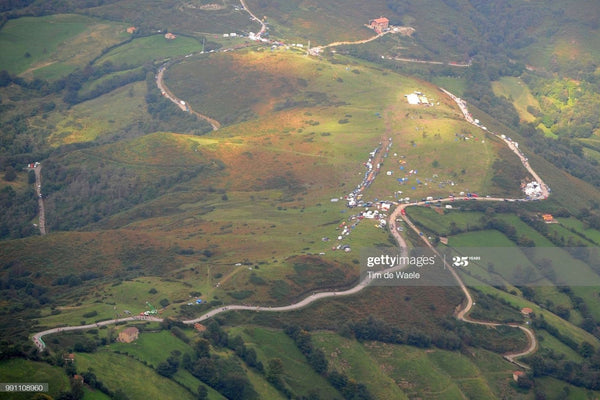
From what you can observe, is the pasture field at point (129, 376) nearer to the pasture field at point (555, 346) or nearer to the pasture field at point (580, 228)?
the pasture field at point (555, 346)

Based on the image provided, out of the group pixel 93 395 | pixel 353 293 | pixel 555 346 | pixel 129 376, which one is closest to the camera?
pixel 93 395

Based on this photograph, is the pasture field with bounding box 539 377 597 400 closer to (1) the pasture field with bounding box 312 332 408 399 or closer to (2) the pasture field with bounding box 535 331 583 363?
(2) the pasture field with bounding box 535 331 583 363

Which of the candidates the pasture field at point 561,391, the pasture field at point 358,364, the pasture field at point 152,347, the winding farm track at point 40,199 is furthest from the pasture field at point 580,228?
the winding farm track at point 40,199

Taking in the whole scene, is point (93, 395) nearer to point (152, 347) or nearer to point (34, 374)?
point (34, 374)

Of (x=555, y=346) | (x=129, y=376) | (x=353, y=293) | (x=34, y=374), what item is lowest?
(x=555, y=346)

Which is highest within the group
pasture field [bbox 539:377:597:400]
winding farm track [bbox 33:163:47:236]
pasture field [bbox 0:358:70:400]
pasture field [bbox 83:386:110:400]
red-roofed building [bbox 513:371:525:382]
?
pasture field [bbox 0:358:70:400]

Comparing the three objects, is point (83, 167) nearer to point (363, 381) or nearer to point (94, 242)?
point (94, 242)

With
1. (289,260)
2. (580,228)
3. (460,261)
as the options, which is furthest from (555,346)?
(289,260)

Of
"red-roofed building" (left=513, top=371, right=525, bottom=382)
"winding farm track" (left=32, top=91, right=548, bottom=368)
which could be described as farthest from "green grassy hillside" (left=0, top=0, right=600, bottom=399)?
"winding farm track" (left=32, top=91, right=548, bottom=368)

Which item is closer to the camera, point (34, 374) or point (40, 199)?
point (34, 374)

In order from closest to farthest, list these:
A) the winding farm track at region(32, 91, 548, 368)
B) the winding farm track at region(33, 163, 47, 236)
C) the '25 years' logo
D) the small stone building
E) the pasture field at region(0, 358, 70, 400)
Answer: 1. the pasture field at region(0, 358, 70, 400)
2. the small stone building
3. the winding farm track at region(32, 91, 548, 368)
4. the '25 years' logo
5. the winding farm track at region(33, 163, 47, 236)

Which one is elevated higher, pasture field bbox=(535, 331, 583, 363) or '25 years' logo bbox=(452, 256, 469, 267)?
'25 years' logo bbox=(452, 256, 469, 267)

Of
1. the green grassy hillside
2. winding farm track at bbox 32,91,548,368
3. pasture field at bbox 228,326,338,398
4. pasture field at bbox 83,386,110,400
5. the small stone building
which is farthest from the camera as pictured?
pasture field at bbox 228,326,338,398
